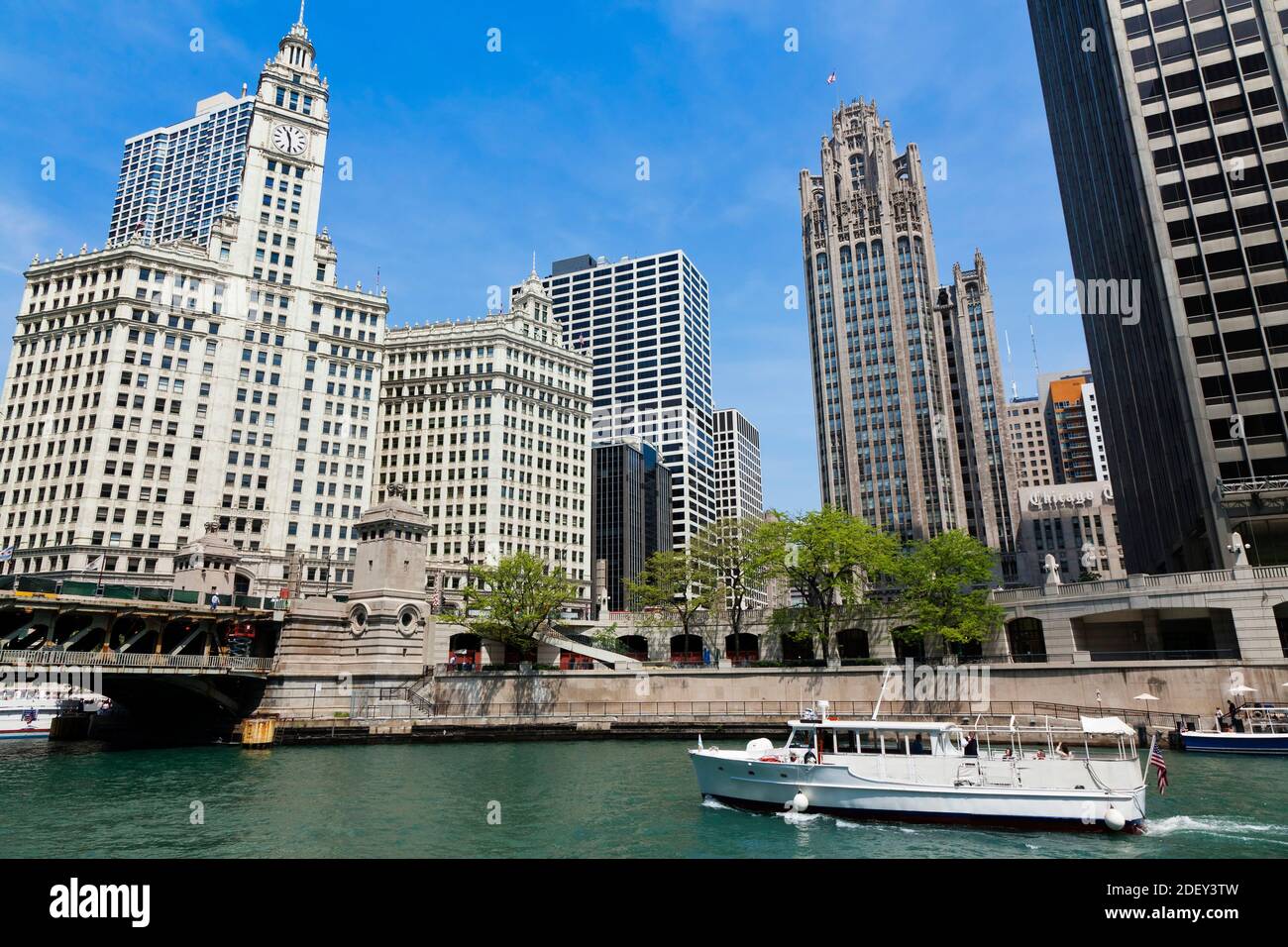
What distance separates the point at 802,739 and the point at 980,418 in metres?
155

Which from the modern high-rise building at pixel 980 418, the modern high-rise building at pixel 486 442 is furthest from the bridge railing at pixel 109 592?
the modern high-rise building at pixel 980 418

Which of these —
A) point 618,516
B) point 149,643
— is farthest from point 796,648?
point 618,516

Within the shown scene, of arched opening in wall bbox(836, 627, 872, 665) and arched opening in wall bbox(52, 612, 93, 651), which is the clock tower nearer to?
arched opening in wall bbox(52, 612, 93, 651)

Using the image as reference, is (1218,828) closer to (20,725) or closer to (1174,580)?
(1174,580)

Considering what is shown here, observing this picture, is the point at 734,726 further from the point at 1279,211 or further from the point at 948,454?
the point at 948,454

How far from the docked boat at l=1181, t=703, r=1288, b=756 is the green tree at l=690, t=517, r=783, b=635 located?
39.6 metres

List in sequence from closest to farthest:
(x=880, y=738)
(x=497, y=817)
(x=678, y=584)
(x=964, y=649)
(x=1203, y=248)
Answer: (x=497, y=817) → (x=880, y=738) → (x=1203, y=248) → (x=964, y=649) → (x=678, y=584)

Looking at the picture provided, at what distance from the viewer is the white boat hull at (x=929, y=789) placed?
32.8 m

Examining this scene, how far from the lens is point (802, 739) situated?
4012 centimetres

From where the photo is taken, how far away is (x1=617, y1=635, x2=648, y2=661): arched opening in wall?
10087 centimetres

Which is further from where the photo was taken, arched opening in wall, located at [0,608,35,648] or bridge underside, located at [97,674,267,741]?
bridge underside, located at [97,674,267,741]

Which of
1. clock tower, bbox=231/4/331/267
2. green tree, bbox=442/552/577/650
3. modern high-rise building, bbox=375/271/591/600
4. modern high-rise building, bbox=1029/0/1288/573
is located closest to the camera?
modern high-rise building, bbox=1029/0/1288/573

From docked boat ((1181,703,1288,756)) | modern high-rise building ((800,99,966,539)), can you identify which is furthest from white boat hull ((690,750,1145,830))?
modern high-rise building ((800,99,966,539))

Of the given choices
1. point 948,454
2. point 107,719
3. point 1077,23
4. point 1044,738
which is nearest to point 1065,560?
point 948,454
